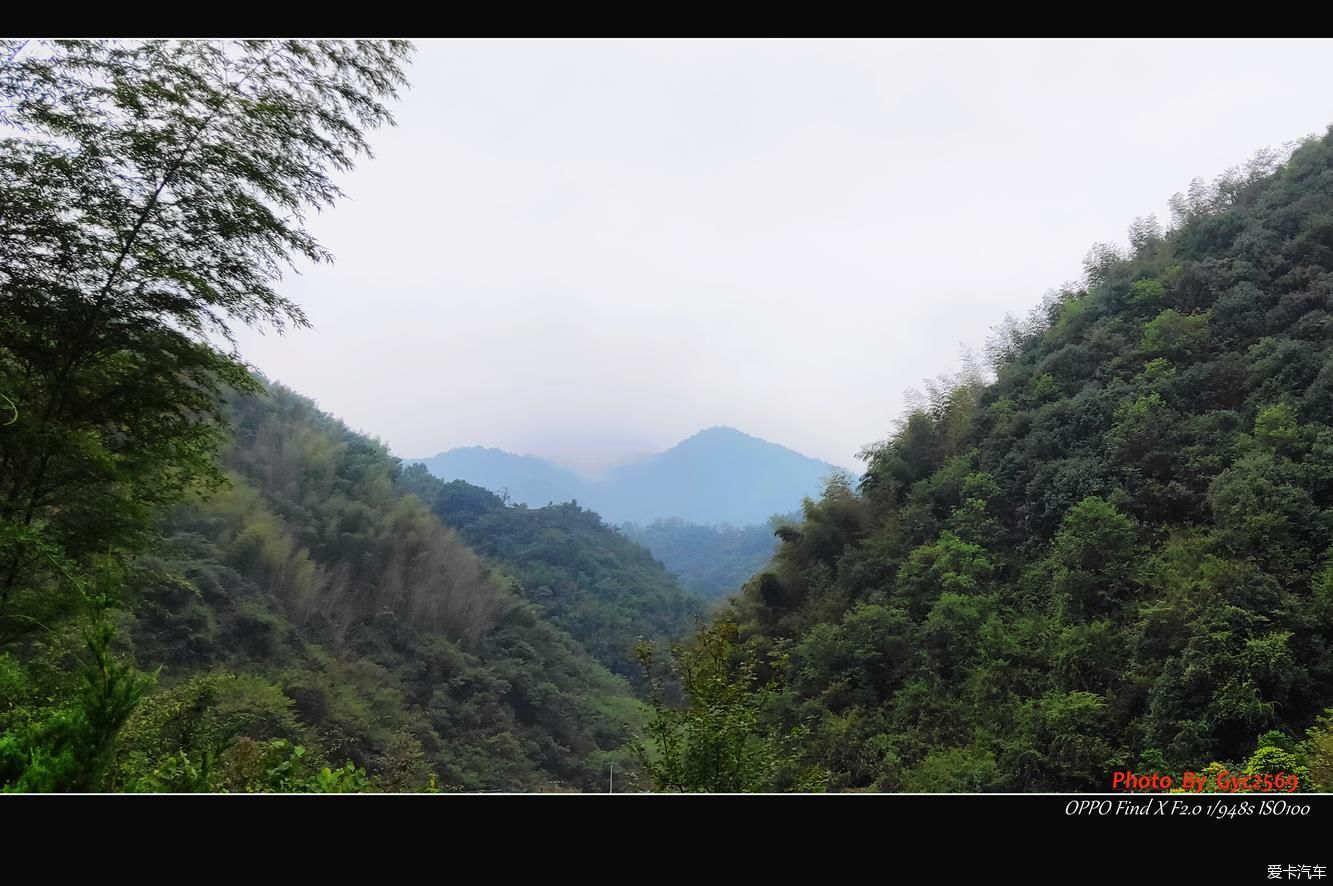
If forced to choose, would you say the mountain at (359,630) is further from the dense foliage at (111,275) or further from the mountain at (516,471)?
the dense foliage at (111,275)

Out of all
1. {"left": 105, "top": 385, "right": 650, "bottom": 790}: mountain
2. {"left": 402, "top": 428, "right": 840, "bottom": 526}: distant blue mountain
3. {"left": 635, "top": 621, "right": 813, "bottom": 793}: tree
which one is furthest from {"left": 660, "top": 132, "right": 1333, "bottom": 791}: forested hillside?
{"left": 105, "top": 385, "right": 650, "bottom": 790}: mountain

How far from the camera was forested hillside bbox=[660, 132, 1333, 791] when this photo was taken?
521 centimetres

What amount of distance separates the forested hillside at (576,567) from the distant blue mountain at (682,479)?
2.25 m

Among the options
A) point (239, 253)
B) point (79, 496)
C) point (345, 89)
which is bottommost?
point (79, 496)

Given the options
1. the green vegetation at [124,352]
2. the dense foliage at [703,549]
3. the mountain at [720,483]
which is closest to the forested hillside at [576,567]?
the dense foliage at [703,549]

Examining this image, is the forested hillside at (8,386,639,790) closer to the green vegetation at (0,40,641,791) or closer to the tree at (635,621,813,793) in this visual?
the green vegetation at (0,40,641,791)

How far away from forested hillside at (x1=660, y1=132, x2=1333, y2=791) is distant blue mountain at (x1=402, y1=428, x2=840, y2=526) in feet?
5.71

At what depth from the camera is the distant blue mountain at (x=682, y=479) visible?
8562mm

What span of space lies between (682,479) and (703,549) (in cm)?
668
